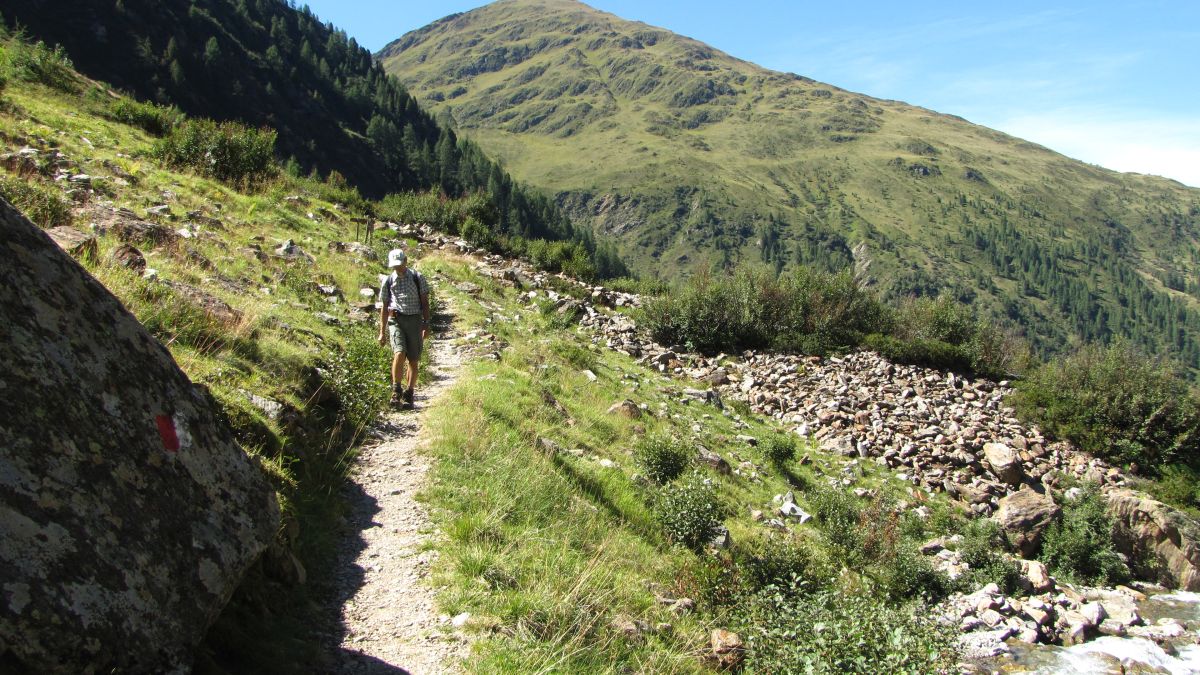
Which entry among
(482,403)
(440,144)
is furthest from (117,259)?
(440,144)

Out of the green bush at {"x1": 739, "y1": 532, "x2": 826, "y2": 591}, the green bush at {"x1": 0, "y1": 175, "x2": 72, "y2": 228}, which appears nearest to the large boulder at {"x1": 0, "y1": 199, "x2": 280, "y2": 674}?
the green bush at {"x1": 739, "y1": 532, "x2": 826, "y2": 591}

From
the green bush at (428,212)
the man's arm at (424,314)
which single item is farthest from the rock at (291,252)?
the green bush at (428,212)

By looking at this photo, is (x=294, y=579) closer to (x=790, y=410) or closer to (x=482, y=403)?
(x=482, y=403)

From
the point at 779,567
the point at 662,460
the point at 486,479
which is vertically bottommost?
the point at 779,567

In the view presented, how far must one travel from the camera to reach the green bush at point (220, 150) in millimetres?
19438

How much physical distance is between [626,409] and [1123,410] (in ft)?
43.9

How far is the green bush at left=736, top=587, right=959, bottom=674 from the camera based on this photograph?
17.2 ft

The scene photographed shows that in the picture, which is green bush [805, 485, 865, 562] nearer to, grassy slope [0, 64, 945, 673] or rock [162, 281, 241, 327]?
grassy slope [0, 64, 945, 673]

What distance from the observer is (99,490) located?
272 centimetres

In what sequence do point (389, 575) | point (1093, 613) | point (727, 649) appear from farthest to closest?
1. point (1093, 613)
2. point (727, 649)
3. point (389, 575)

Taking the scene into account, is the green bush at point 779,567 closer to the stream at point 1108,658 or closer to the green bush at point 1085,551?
the stream at point 1108,658

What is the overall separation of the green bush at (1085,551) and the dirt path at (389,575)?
11845 mm

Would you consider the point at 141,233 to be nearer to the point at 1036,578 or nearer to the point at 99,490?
the point at 99,490

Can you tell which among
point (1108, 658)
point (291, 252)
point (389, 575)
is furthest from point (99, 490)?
point (291, 252)
